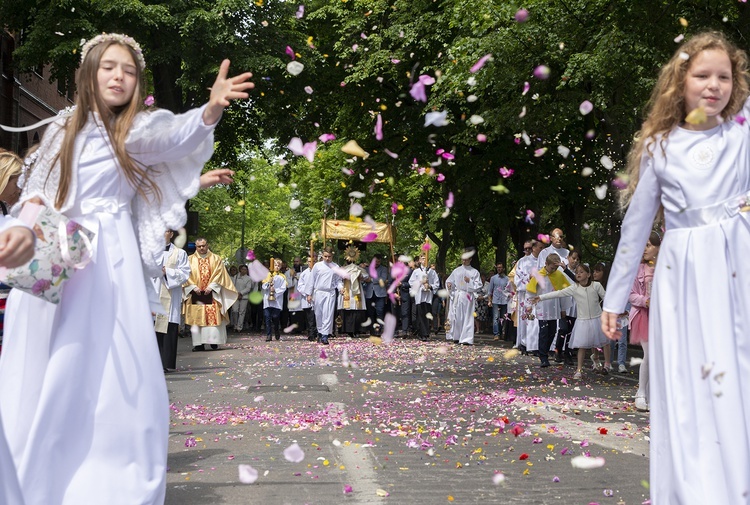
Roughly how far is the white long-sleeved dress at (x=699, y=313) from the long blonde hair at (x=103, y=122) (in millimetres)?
2057

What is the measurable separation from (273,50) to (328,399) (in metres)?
17.2

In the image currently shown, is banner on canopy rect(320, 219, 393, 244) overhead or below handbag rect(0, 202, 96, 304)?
overhead

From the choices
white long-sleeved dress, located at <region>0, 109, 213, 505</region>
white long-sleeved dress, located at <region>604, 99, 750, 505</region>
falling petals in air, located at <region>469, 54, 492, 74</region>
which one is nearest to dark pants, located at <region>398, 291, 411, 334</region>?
falling petals in air, located at <region>469, 54, 492, 74</region>

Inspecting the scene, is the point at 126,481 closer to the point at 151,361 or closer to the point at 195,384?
the point at 151,361

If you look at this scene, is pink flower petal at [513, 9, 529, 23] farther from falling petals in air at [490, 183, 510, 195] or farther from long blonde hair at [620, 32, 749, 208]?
long blonde hair at [620, 32, 749, 208]

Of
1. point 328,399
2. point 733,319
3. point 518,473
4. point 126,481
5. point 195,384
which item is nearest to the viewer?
point 126,481

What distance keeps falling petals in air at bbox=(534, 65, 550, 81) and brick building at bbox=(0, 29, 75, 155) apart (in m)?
18.2

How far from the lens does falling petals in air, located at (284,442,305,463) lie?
7.29 metres

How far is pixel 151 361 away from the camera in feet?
13.5

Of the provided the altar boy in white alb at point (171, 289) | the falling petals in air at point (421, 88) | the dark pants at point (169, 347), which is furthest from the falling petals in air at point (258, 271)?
the falling petals in air at point (421, 88)

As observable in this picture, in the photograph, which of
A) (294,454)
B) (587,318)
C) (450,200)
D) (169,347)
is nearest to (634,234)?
(294,454)

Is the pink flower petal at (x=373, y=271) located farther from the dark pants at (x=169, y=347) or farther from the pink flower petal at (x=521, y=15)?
the pink flower petal at (x=521, y=15)

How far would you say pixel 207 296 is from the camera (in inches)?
798

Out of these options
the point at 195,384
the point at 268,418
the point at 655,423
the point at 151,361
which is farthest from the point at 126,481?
the point at 195,384
